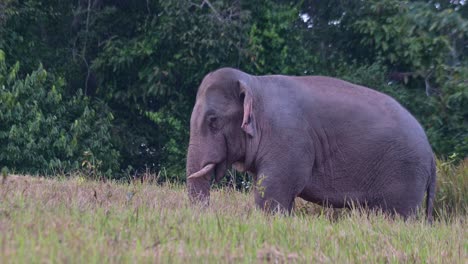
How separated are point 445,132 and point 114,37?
6.54 m

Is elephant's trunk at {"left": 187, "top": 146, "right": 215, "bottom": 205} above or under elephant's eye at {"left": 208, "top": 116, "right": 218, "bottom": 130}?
under

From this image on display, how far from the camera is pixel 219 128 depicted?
9.98 m

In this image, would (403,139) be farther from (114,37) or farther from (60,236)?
(114,37)

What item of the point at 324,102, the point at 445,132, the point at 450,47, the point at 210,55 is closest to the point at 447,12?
the point at 450,47

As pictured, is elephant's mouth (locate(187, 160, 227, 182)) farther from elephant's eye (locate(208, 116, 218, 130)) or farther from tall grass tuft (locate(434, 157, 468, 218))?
tall grass tuft (locate(434, 157, 468, 218))

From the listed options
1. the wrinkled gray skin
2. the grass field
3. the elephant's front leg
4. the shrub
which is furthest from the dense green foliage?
the grass field

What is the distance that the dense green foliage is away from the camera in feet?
54.5

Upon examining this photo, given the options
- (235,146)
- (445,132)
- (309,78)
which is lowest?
(445,132)

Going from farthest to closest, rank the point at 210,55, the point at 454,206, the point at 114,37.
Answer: the point at 114,37, the point at 210,55, the point at 454,206

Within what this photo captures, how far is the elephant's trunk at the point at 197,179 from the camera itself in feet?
31.6

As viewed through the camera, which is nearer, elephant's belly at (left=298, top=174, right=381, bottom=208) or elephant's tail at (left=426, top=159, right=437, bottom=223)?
elephant's belly at (left=298, top=174, right=381, bottom=208)

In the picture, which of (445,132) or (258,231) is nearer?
(258,231)

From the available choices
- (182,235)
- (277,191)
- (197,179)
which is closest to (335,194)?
(277,191)

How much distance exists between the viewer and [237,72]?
33.6ft
